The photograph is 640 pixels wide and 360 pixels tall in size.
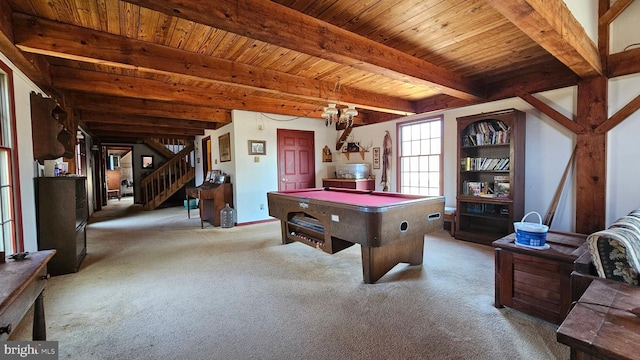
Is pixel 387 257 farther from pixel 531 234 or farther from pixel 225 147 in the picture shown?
pixel 225 147

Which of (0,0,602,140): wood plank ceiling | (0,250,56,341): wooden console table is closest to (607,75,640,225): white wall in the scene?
(0,0,602,140): wood plank ceiling

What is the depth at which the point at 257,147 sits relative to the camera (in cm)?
588

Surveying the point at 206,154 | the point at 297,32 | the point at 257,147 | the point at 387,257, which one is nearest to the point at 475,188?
the point at 387,257

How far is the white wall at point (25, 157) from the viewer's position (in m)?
2.75

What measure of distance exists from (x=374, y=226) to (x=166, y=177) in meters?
8.46

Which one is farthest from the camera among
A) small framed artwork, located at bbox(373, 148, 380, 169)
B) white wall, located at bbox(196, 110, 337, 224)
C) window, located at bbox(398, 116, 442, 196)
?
small framed artwork, located at bbox(373, 148, 380, 169)

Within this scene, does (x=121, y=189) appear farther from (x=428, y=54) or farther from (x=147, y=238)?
(x=428, y=54)

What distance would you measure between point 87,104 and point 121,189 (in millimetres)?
10481

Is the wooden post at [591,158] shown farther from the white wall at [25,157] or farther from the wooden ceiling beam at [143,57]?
the white wall at [25,157]

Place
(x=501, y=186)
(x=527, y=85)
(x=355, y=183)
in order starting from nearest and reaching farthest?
(x=527, y=85), (x=501, y=186), (x=355, y=183)

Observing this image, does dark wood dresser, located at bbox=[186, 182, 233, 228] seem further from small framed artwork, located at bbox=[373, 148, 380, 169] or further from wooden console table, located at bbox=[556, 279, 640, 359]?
wooden console table, located at bbox=[556, 279, 640, 359]

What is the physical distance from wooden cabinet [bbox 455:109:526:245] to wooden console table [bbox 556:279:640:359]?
2.80 metres

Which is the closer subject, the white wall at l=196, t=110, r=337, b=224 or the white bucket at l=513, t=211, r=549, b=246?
the white bucket at l=513, t=211, r=549, b=246

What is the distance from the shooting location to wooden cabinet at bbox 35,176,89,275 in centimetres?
308
